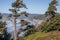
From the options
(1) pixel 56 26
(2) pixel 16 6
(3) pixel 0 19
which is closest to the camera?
(1) pixel 56 26

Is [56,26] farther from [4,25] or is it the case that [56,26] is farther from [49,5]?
[4,25]

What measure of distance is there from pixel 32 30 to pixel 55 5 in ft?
24.8

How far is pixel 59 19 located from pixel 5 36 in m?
15.0

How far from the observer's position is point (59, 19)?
3616cm

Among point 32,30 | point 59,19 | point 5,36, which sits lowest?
point 5,36

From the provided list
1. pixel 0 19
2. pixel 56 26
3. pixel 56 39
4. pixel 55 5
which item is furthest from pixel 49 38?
pixel 0 19

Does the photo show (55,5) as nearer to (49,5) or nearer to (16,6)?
(49,5)

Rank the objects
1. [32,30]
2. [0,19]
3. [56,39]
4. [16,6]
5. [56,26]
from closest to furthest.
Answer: [56,39], [56,26], [16,6], [32,30], [0,19]

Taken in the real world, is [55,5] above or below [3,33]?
above

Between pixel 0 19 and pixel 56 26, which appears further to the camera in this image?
pixel 0 19

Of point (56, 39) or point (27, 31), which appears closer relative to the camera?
point (56, 39)

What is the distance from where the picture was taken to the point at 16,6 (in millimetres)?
37625

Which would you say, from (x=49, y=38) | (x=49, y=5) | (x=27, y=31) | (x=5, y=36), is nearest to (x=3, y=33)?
(x=5, y=36)

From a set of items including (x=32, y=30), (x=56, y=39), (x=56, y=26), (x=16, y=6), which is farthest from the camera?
(x=32, y=30)
